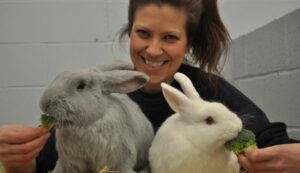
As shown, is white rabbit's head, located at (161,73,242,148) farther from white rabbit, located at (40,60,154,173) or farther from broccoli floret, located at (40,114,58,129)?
broccoli floret, located at (40,114,58,129)

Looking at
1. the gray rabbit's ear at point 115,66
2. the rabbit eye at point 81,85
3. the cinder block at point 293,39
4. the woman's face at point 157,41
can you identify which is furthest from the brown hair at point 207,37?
the rabbit eye at point 81,85

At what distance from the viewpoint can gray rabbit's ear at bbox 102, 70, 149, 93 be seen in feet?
2.33

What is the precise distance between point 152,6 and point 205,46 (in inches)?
11.7

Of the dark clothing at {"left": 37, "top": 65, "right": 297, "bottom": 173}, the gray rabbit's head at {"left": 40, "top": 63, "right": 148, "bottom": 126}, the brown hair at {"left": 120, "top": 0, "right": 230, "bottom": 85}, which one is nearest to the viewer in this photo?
the gray rabbit's head at {"left": 40, "top": 63, "right": 148, "bottom": 126}

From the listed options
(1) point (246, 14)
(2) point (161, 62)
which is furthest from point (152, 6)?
(1) point (246, 14)

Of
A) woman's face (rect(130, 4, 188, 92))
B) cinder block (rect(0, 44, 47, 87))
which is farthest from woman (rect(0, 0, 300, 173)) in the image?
cinder block (rect(0, 44, 47, 87))

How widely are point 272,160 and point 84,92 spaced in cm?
33

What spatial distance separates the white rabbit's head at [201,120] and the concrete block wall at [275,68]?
29.7 inches

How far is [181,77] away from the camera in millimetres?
752

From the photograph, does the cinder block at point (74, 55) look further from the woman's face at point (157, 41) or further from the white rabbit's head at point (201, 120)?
the white rabbit's head at point (201, 120)

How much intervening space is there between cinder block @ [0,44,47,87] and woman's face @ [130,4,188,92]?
0.87m

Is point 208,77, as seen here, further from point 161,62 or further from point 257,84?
point 257,84

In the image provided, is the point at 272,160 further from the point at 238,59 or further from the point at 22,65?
the point at 22,65

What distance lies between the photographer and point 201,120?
0.69 meters
